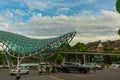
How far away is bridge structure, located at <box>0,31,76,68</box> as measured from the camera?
114812mm

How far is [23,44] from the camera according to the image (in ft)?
395

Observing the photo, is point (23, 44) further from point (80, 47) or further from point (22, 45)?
point (80, 47)

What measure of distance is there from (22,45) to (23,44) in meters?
0.71

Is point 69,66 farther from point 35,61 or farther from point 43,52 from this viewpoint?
point 35,61

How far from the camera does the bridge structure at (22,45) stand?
4520 inches

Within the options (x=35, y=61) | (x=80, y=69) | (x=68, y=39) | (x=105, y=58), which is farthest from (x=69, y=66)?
(x=105, y=58)

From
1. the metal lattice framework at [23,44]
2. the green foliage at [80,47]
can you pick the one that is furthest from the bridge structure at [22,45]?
the green foliage at [80,47]

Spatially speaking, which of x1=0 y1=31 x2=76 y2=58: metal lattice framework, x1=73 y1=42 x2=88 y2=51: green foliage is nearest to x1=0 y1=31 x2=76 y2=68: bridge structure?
x1=0 y1=31 x2=76 y2=58: metal lattice framework

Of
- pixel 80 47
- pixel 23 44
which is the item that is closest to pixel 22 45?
pixel 23 44

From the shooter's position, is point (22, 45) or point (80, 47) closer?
point (22, 45)

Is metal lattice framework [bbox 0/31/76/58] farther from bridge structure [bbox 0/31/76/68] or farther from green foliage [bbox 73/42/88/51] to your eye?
green foliage [bbox 73/42/88/51]

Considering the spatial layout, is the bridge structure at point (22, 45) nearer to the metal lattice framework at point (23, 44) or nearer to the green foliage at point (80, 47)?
the metal lattice framework at point (23, 44)

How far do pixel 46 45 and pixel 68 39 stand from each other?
898 cm

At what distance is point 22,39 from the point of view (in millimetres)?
120938
